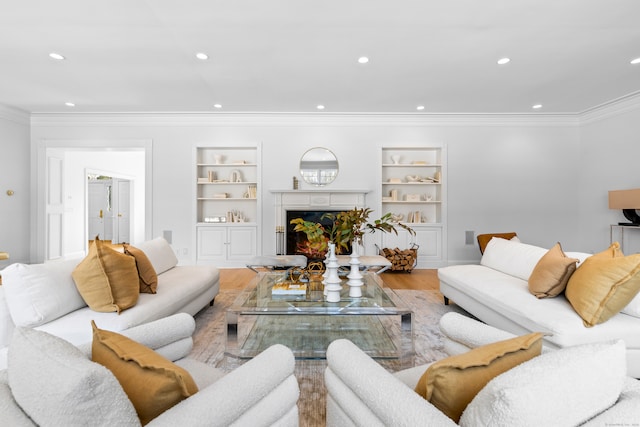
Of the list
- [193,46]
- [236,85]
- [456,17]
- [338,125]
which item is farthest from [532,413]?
[338,125]

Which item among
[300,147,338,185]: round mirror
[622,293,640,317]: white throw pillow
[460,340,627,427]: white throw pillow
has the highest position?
[300,147,338,185]: round mirror

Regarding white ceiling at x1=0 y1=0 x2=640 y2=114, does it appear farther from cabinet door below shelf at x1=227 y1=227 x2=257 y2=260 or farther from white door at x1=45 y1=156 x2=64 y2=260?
cabinet door below shelf at x1=227 y1=227 x2=257 y2=260

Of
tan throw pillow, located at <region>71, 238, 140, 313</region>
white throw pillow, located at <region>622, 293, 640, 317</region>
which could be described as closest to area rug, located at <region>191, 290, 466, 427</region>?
tan throw pillow, located at <region>71, 238, 140, 313</region>

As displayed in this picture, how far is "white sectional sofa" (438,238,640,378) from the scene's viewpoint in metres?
1.75

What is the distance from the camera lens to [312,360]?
6.93 feet

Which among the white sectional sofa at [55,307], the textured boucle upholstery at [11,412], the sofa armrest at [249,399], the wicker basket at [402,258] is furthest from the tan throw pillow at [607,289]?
the wicker basket at [402,258]

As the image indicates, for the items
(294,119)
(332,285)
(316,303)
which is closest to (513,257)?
(332,285)

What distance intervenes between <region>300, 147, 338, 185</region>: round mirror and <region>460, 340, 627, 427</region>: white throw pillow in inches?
194

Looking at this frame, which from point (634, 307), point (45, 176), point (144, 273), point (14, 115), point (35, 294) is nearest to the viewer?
point (35, 294)

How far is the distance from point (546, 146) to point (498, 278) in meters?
4.12

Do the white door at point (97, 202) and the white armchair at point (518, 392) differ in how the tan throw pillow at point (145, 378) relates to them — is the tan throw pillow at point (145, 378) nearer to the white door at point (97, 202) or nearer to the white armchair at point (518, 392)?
the white armchair at point (518, 392)

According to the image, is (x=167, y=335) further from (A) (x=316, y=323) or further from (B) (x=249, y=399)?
(A) (x=316, y=323)

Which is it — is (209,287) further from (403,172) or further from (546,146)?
(546,146)

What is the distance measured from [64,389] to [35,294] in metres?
1.58
